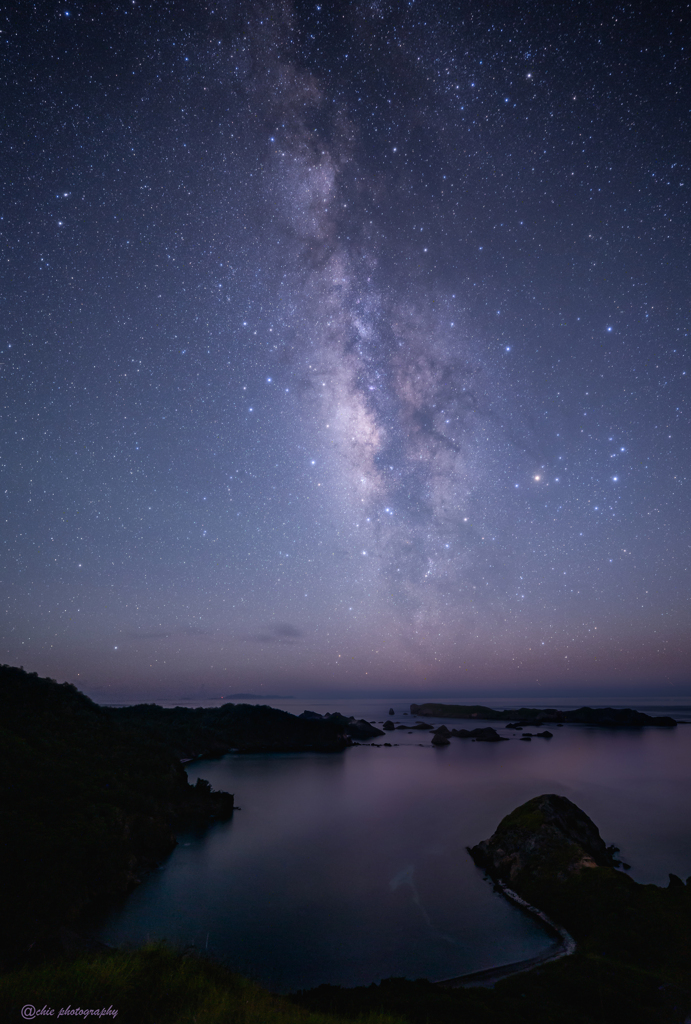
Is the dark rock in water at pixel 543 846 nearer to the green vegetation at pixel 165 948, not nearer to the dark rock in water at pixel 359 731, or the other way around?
the green vegetation at pixel 165 948

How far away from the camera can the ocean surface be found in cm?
1916

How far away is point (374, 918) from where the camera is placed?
74.3 feet

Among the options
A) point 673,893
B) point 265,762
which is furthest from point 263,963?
point 265,762

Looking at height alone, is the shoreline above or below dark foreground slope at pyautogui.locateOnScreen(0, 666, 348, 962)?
below

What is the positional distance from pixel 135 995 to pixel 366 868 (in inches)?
1099

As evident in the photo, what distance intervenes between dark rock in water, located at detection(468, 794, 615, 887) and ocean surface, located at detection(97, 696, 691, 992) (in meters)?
1.91

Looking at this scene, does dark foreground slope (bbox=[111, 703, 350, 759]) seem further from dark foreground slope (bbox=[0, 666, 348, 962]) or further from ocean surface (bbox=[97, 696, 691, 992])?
dark foreground slope (bbox=[0, 666, 348, 962])

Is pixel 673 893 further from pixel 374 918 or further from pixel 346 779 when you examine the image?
pixel 346 779

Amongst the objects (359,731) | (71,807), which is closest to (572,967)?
(71,807)

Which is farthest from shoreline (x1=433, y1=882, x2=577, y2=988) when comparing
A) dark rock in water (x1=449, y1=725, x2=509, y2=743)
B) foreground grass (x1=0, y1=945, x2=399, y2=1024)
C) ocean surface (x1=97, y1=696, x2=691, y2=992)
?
dark rock in water (x1=449, y1=725, x2=509, y2=743)

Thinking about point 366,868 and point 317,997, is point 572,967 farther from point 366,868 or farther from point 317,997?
point 366,868

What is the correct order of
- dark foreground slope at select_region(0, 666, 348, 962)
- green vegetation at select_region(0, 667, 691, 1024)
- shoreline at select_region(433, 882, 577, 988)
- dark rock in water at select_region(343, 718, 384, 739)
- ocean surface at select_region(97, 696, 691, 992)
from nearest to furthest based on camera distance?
green vegetation at select_region(0, 667, 691, 1024) → shoreline at select_region(433, 882, 577, 988) → dark foreground slope at select_region(0, 666, 348, 962) → ocean surface at select_region(97, 696, 691, 992) → dark rock in water at select_region(343, 718, 384, 739)

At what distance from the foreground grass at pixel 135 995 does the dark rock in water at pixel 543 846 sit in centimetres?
1944

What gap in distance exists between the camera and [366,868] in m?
30.3
